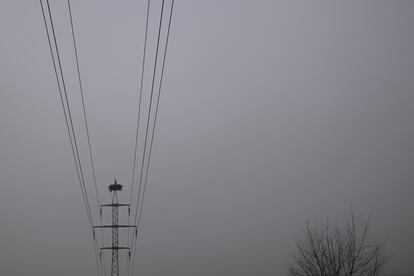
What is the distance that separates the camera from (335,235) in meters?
36.4

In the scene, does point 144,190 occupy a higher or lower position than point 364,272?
higher

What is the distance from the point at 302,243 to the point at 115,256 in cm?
2018

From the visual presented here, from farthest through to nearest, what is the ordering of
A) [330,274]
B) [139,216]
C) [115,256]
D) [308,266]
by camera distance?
[139,216]
[308,266]
[330,274]
[115,256]

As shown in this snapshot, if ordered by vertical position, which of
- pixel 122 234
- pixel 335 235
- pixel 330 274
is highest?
pixel 122 234

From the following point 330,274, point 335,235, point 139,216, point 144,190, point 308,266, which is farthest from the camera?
point 139,216

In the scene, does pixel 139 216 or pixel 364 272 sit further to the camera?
pixel 139 216

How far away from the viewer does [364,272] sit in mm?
29766

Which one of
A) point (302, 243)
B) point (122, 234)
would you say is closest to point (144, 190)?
point (122, 234)

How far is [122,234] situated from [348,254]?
35474 millimetres

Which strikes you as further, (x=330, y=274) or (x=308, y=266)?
(x=308, y=266)

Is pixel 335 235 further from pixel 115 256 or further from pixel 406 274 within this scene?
pixel 406 274

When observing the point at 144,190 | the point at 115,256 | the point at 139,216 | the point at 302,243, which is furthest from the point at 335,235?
the point at 139,216

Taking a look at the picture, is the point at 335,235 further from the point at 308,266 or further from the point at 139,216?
the point at 139,216

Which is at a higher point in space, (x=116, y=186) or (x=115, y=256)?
(x=116, y=186)
